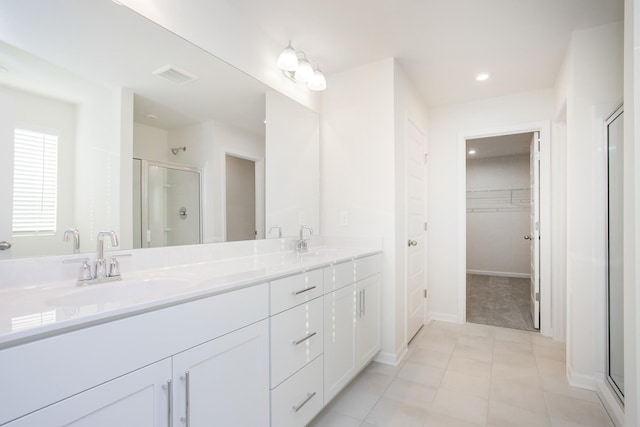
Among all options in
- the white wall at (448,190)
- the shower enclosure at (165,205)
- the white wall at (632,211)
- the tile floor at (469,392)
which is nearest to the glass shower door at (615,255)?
the tile floor at (469,392)

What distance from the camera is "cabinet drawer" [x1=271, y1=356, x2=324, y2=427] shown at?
52.2 inches

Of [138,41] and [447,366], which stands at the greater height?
[138,41]

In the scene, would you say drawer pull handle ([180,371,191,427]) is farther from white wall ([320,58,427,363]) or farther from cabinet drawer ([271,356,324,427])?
white wall ([320,58,427,363])

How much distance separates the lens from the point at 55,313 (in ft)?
2.48

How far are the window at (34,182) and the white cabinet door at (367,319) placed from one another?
163 cm

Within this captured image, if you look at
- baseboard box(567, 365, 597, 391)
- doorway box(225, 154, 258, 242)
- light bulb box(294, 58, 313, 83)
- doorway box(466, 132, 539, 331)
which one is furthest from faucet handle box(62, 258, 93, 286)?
doorway box(466, 132, 539, 331)

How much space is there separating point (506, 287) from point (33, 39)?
19.3ft

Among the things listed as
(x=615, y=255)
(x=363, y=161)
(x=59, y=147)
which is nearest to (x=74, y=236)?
(x=59, y=147)

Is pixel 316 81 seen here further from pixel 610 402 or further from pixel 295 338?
pixel 610 402

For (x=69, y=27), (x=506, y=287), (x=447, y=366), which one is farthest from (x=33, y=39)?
(x=506, y=287)

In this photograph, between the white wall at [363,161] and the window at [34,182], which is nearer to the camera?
the window at [34,182]

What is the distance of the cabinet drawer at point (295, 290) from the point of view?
134 cm

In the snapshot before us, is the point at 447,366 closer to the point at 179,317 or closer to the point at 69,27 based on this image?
the point at 179,317

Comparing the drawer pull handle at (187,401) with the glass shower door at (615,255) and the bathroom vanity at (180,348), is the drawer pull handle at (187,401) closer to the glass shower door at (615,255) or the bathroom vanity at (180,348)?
the bathroom vanity at (180,348)
